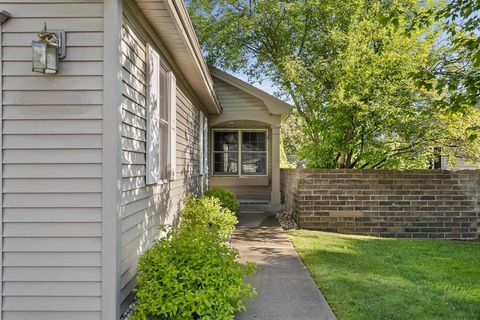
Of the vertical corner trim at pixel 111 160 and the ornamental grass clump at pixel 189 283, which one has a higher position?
the vertical corner trim at pixel 111 160

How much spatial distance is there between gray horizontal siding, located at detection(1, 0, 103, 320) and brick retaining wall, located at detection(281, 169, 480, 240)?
599 cm

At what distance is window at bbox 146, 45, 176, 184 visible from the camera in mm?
4258

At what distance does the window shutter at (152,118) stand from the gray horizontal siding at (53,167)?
1.12 m

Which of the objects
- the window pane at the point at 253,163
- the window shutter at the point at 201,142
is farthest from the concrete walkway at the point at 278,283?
the window pane at the point at 253,163

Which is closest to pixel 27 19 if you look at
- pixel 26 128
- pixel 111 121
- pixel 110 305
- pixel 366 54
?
pixel 26 128

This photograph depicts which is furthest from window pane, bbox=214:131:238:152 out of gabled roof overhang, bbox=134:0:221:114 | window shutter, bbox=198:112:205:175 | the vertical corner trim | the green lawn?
the vertical corner trim

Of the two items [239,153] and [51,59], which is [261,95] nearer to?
[239,153]

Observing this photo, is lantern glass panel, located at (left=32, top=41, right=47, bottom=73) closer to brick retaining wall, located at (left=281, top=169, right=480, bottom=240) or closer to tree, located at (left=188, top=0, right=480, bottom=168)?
tree, located at (left=188, top=0, right=480, bottom=168)

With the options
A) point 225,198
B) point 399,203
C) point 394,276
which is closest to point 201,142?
point 225,198

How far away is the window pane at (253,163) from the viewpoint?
1220 cm

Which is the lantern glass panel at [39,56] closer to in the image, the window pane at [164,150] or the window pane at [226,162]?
the window pane at [164,150]

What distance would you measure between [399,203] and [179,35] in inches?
238

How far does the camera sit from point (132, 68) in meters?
3.73

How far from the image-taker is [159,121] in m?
4.91
